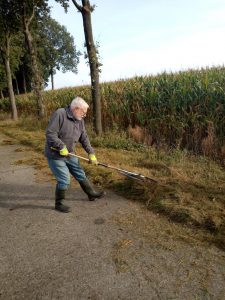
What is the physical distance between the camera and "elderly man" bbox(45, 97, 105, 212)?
5.07 metres

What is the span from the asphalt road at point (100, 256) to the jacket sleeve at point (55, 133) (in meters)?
1.08

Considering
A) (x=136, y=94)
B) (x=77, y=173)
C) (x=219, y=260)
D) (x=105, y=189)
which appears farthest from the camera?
(x=136, y=94)

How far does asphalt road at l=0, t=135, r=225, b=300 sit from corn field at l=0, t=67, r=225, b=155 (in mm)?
3695

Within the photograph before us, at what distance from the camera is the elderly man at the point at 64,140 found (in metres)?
5.07

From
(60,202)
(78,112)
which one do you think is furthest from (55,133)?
(60,202)

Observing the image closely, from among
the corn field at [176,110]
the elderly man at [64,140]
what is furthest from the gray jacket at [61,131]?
the corn field at [176,110]

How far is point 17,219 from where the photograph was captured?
520 centimetres

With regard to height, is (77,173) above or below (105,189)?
above

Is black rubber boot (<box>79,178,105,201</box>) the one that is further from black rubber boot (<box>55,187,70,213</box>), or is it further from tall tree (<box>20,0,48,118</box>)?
tall tree (<box>20,0,48,118</box>)

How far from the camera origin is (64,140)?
207 inches

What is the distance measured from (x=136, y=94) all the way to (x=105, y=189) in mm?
5582

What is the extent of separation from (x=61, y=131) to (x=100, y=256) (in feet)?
6.64

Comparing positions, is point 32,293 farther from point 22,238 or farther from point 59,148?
point 59,148

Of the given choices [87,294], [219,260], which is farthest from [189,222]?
[87,294]
